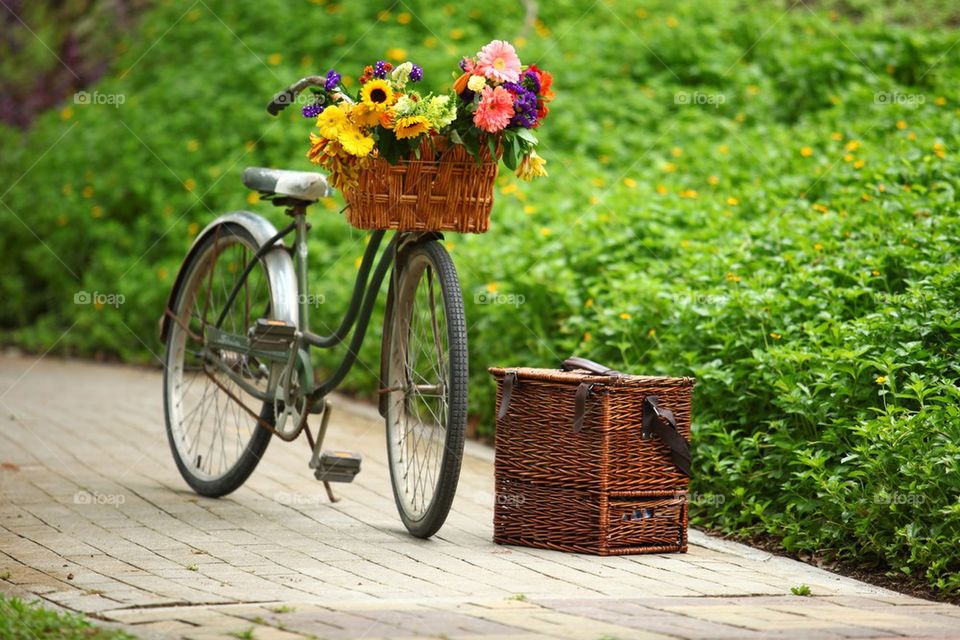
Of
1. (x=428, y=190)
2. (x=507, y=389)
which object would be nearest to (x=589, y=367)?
(x=507, y=389)

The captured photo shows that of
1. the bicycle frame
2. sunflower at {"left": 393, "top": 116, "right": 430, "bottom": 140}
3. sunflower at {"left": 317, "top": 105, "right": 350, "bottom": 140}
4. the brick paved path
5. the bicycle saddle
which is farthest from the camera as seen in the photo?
the bicycle saddle

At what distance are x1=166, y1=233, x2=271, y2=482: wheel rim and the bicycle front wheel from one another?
2.76ft

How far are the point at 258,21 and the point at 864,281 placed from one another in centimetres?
835

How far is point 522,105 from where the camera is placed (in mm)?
4715

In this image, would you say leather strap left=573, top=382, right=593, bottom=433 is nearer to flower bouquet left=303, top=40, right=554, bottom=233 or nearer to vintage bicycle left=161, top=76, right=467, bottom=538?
vintage bicycle left=161, top=76, right=467, bottom=538

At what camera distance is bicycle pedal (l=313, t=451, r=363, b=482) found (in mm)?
5168

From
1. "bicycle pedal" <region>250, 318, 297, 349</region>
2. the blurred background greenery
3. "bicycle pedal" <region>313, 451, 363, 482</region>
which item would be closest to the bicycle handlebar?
"bicycle pedal" <region>250, 318, 297, 349</region>

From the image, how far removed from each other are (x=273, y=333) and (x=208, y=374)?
26.3 inches

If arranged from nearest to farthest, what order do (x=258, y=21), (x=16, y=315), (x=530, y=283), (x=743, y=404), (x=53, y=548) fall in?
(x=53, y=548) < (x=743, y=404) < (x=530, y=283) < (x=16, y=315) < (x=258, y=21)

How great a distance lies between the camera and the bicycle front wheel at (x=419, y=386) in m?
4.81

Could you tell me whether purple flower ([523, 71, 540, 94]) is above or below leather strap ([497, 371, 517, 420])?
above

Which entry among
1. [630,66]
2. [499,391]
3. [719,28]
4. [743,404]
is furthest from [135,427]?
[719,28]

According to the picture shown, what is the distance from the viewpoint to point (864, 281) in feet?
18.3

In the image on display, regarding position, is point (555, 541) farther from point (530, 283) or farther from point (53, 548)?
point (530, 283)
